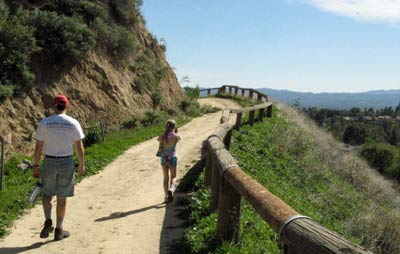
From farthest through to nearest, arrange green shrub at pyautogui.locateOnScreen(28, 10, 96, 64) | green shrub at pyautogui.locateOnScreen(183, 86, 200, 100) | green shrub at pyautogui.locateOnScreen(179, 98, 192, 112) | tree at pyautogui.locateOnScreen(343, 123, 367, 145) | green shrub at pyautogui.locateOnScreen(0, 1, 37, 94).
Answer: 1. tree at pyautogui.locateOnScreen(343, 123, 367, 145)
2. green shrub at pyautogui.locateOnScreen(183, 86, 200, 100)
3. green shrub at pyautogui.locateOnScreen(179, 98, 192, 112)
4. green shrub at pyautogui.locateOnScreen(28, 10, 96, 64)
5. green shrub at pyautogui.locateOnScreen(0, 1, 37, 94)

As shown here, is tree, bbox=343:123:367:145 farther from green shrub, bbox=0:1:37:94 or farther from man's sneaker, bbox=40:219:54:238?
man's sneaker, bbox=40:219:54:238

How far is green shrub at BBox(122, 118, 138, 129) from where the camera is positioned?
18736mm

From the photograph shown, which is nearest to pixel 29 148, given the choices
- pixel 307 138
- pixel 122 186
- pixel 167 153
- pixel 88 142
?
pixel 88 142

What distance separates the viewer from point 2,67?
14156mm

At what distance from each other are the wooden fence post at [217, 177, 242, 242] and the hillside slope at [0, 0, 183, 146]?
31.1 feet

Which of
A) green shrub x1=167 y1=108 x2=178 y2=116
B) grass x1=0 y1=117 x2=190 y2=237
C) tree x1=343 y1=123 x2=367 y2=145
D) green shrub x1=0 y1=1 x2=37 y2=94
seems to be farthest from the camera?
tree x1=343 y1=123 x2=367 y2=145

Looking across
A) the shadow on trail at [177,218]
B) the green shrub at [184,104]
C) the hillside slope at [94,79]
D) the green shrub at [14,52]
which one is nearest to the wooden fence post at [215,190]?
the shadow on trail at [177,218]

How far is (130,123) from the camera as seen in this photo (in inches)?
747

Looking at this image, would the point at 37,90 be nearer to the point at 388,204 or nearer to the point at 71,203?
the point at 71,203

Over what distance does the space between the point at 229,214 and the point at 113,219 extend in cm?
286

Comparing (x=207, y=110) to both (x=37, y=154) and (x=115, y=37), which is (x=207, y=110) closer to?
(x=115, y=37)

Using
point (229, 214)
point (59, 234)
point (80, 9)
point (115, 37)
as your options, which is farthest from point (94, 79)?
point (229, 214)

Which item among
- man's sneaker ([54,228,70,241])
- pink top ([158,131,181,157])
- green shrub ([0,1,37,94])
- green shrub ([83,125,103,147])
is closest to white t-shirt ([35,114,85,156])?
man's sneaker ([54,228,70,241])

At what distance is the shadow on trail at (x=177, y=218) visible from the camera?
22.5ft
